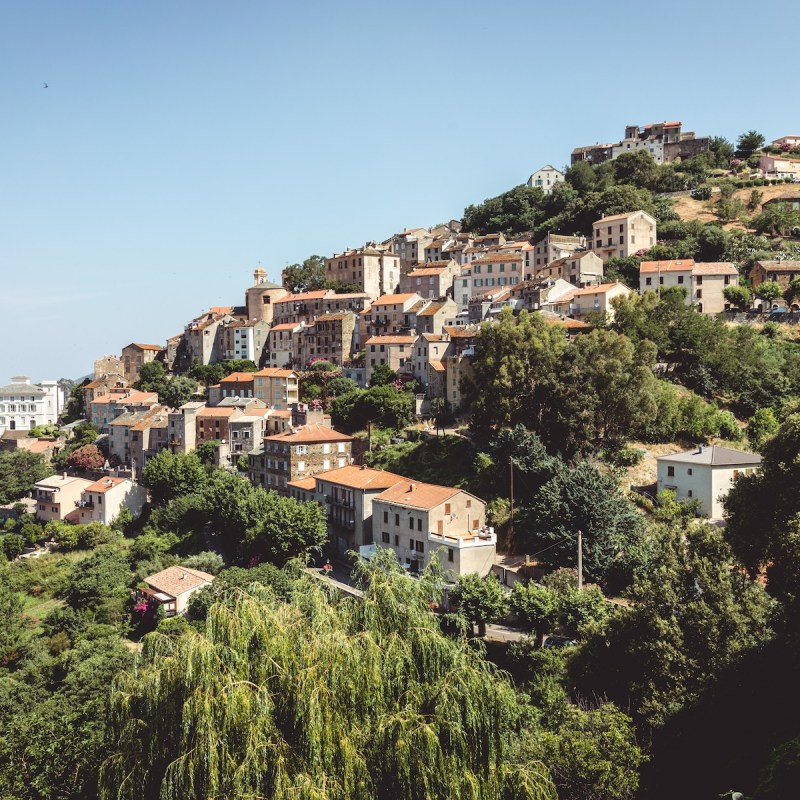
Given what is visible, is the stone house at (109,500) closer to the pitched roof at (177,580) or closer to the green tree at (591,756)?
the pitched roof at (177,580)

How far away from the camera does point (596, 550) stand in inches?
1393

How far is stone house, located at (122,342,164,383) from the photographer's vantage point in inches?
3836

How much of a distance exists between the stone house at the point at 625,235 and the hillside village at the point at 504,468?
1.13 feet

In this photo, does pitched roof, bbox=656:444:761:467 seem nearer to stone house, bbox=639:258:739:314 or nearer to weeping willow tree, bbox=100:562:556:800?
stone house, bbox=639:258:739:314

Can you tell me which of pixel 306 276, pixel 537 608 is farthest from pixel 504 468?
pixel 306 276

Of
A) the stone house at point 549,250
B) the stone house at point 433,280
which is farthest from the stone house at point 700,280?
the stone house at point 433,280

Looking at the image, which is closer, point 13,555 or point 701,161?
point 13,555

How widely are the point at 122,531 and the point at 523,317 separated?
36.7 m

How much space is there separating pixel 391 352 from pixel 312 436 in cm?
1655

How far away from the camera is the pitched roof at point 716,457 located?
39.9 m

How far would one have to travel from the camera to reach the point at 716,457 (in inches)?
1590

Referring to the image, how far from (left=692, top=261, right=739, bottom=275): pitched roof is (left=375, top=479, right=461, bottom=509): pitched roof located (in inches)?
1498

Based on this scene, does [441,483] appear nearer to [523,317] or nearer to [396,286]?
[523,317]

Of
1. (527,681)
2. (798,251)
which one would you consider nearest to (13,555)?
(527,681)
